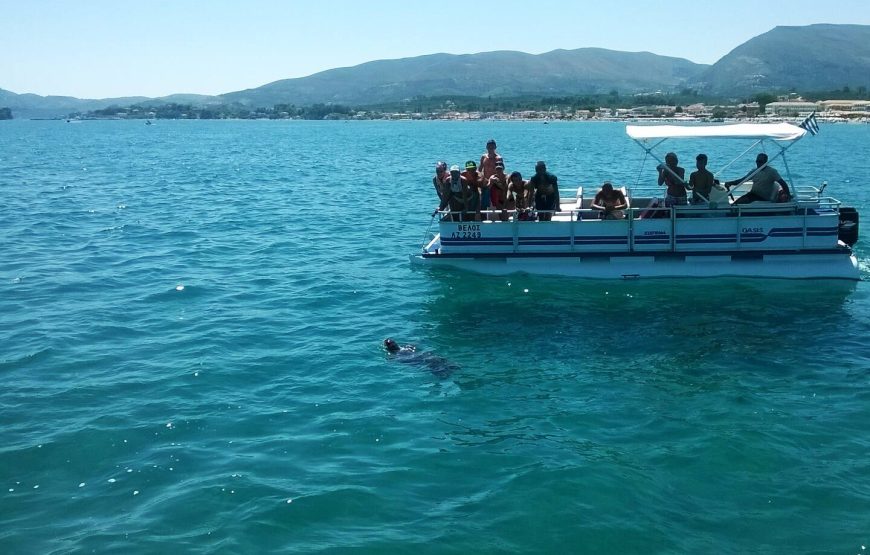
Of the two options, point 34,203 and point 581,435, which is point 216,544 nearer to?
point 581,435

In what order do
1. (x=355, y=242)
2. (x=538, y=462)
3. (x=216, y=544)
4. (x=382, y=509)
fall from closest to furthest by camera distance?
(x=216, y=544) → (x=382, y=509) → (x=538, y=462) → (x=355, y=242)

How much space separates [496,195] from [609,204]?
2.78m

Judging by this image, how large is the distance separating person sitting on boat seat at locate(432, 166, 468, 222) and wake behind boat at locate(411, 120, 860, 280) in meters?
0.18

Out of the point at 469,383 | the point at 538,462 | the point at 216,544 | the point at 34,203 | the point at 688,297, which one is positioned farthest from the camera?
the point at 34,203

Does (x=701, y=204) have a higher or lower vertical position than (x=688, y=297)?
higher

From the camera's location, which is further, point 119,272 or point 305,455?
point 119,272

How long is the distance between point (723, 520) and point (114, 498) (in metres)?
6.99

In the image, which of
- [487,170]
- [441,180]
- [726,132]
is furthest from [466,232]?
[726,132]

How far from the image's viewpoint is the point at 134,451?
1039cm

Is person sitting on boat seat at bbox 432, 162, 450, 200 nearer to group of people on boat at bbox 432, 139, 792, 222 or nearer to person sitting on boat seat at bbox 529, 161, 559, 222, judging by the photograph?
group of people on boat at bbox 432, 139, 792, 222

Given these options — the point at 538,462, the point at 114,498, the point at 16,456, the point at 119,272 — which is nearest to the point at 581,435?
the point at 538,462

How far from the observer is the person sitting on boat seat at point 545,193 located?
1867 centimetres

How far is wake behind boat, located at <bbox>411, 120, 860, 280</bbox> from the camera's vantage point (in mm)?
17719

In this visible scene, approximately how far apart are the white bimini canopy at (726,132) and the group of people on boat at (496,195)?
250 centimetres
